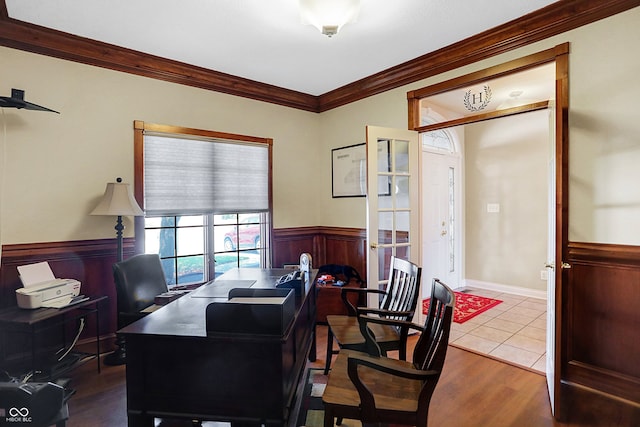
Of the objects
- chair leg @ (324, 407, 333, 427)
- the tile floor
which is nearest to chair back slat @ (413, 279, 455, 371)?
chair leg @ (324, 407, 333, 427)

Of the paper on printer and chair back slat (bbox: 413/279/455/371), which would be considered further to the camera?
the paper on printer

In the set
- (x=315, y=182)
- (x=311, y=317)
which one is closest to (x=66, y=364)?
(x=311, y=317)

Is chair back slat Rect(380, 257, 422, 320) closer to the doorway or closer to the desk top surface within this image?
the desk top surface

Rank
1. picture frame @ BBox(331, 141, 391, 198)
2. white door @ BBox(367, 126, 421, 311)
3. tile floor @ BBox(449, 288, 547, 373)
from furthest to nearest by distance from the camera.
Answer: picture frame @ BBox(331, 141, 391, 198)
white door @ BBox(367, 126, 421, 311)
tile floor @ BBox(449, 288, 547, 373)

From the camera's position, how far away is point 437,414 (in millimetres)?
2150

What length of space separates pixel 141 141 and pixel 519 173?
479cm

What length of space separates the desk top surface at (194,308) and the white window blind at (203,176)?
114 cm

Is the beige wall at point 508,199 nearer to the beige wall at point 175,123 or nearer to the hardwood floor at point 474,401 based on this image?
the beige wall at point 175,123

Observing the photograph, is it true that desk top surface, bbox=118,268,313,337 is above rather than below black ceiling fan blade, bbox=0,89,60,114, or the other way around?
below

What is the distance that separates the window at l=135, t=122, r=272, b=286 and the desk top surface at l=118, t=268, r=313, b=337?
A: 41.8 inches

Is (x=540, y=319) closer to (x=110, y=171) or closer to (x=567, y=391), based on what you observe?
(x=567, y=391)

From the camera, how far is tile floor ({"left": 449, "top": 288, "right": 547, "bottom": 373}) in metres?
2.95

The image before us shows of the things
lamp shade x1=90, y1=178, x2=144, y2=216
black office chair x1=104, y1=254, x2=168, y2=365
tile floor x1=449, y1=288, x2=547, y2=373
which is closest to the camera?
black office chair x1=104, y1=254, x2=168, y2=365

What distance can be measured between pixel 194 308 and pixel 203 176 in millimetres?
2063
